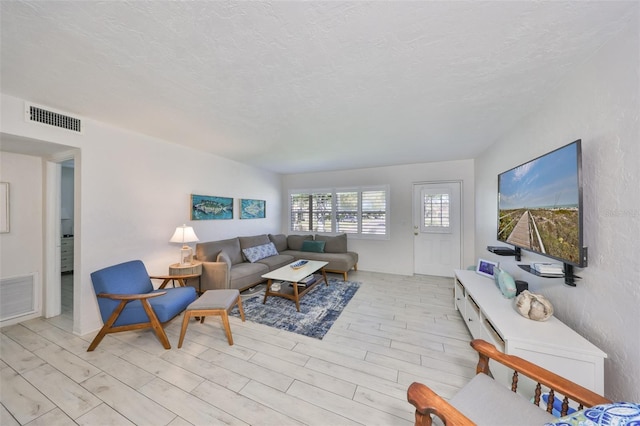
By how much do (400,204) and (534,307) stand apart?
3.24 meters

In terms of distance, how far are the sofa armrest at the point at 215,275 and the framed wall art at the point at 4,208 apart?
2.16 metres

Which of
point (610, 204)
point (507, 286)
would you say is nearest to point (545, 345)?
point (507, 286)

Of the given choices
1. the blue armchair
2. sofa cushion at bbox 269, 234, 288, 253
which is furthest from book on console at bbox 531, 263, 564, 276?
sofa cushion at bbox 269, 234, 288, 253

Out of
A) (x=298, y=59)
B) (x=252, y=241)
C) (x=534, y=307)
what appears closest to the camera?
(x=298, y=59)

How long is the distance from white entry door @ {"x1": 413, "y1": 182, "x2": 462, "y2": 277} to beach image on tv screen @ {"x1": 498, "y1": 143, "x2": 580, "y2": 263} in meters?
2.13

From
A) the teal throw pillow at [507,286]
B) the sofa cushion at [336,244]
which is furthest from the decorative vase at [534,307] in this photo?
the sofa cushion at [336,244]

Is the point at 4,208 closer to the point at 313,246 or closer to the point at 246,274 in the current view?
the point at 246,274

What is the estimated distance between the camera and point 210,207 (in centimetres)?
381

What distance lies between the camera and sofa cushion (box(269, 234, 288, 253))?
5023 mm

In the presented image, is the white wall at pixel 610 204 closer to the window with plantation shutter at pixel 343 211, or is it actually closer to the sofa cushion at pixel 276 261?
the window with plantation shutter at pixel 343 211

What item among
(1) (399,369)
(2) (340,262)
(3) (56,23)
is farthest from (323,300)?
(3) (56,23)

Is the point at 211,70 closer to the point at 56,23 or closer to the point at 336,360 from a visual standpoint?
the point at 56,23

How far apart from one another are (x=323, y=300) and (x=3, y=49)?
366 cm

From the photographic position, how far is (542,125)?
6.27 ft
